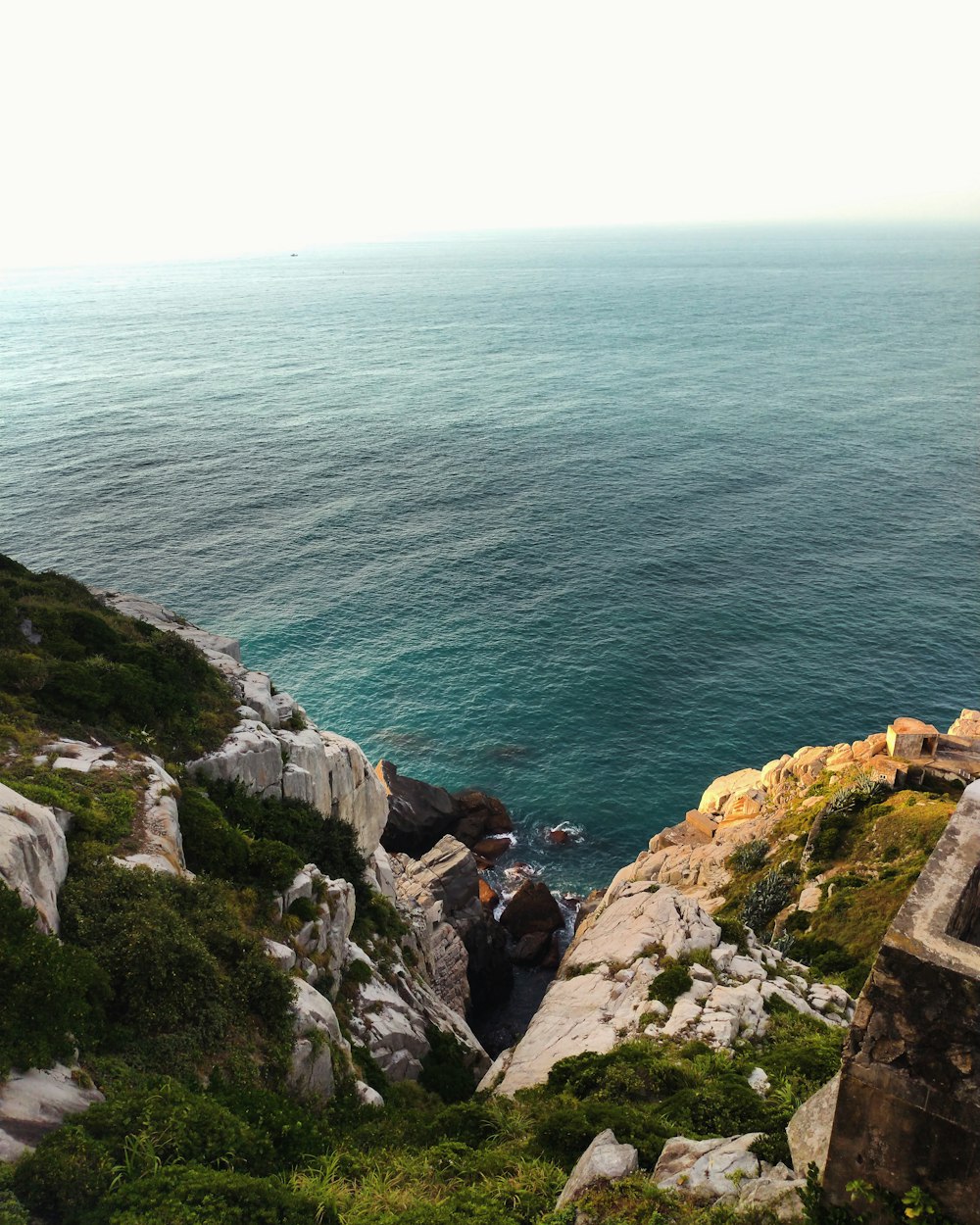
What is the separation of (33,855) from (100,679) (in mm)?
13123

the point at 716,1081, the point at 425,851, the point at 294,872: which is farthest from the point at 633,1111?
the point at 425,851

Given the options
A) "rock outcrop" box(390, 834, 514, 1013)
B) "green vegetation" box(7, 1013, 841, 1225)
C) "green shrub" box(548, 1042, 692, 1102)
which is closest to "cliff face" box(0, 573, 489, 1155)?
"rock outcrop" box(390, 834, 514, 1013)

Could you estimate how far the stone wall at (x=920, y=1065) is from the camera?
36.4 feet

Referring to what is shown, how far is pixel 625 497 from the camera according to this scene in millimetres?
111000

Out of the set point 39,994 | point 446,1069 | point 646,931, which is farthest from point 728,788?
point 39,994

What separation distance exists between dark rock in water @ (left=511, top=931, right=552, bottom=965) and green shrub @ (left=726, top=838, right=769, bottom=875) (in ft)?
43.9

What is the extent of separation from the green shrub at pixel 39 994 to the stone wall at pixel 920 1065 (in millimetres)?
14963

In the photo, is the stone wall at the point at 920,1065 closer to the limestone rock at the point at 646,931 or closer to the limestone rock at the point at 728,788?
the limestone rock at the point at 646,931

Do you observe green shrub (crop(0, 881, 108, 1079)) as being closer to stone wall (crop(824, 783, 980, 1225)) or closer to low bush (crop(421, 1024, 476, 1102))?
low bush (crop(421, 1024, 476, 1102))

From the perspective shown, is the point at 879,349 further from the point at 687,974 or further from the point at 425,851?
the point at 687,974

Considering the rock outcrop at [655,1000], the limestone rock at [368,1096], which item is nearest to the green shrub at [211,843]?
the limestone rock at [368,1096]

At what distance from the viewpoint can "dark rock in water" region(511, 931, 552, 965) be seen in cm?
5262

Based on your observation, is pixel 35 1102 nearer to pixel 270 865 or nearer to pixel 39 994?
pixel 39 994

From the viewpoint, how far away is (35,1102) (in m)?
15.8
